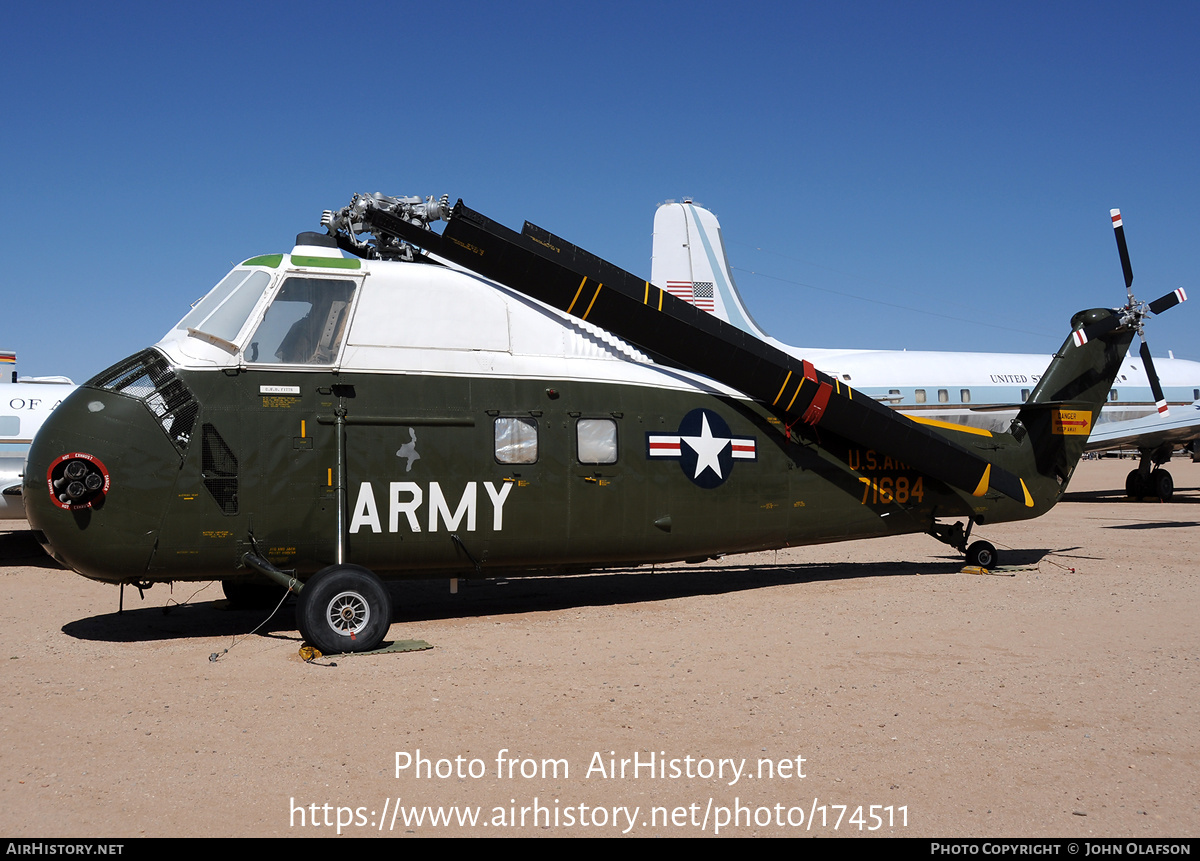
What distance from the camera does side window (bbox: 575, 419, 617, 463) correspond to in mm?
11000

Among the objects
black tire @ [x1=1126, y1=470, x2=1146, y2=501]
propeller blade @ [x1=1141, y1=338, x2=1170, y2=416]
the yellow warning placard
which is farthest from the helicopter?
black tire @ [x1=1126, y1=470, x2=1146, y2=501]

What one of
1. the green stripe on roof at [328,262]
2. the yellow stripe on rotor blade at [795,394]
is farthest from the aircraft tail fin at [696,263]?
the green stripe on roof at [328,262]

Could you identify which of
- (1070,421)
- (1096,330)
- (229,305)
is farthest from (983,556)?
(229,305)

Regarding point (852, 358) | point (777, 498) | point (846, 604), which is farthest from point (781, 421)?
point (852, 358)

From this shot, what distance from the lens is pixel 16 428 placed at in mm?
18312

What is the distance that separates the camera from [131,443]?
30.1 feet

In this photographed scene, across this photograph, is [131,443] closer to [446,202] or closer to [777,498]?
[446,202]

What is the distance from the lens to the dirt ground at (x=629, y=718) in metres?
5.21

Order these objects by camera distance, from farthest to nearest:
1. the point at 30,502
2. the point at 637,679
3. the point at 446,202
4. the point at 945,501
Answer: the point at 945,501, the point at 446,202, the point at 30,502, the point at 637,679

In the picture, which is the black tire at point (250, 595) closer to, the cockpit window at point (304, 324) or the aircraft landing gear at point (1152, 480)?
the cockpit window at point (304, 324)

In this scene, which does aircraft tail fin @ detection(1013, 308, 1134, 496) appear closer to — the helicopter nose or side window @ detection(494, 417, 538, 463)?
side window @ detection(494, 417, 538, 463)

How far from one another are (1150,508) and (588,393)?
23.8m

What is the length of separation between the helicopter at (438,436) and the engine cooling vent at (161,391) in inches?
0.9

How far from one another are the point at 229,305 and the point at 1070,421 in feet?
41.4
